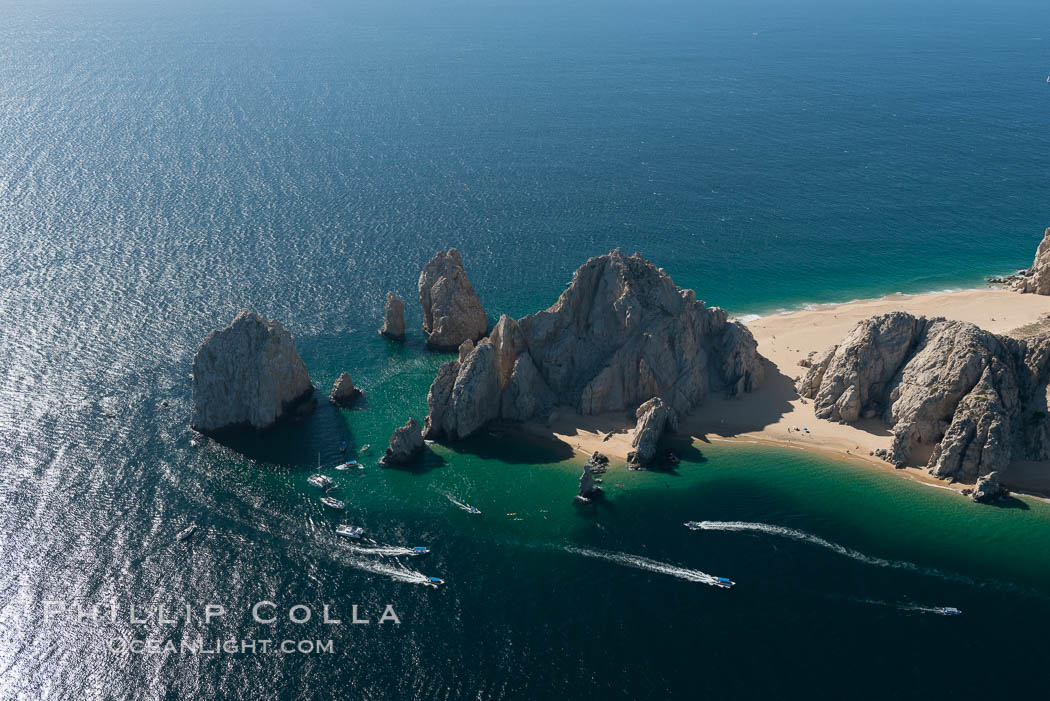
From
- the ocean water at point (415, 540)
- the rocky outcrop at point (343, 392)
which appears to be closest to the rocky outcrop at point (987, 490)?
the ocean water at point (415, 540)

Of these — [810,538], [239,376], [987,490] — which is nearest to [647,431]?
[810,538]

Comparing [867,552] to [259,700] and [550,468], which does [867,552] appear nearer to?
[550,468]

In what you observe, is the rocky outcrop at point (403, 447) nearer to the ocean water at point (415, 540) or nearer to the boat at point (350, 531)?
the ocean water at point (415, 540)

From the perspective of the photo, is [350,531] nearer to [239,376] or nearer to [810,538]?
[239,376]

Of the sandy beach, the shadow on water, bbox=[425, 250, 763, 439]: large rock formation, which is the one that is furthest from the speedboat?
the sandy beach

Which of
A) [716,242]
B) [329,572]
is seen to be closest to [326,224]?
[716,242]

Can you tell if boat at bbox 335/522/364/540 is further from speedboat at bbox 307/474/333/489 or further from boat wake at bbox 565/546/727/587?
boat wake at bbox 565/546/727/587
